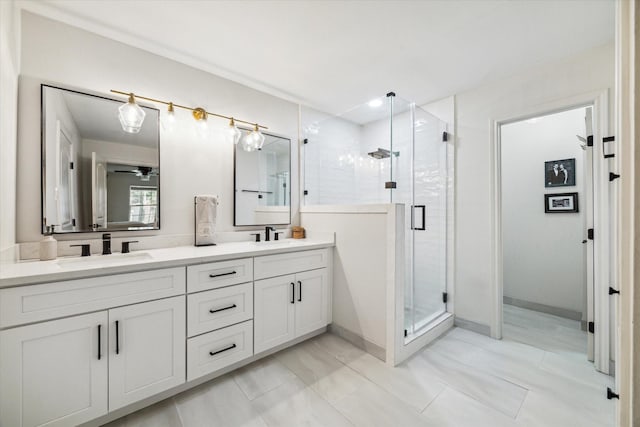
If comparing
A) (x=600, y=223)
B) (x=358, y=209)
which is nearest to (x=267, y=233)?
(x=358, y=209)

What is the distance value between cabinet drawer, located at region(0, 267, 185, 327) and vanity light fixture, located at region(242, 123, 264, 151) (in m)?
1.44

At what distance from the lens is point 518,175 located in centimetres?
323

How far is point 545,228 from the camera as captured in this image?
3.04 meters

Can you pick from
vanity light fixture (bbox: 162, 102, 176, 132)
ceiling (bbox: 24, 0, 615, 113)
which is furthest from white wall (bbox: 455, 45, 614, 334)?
vanity light fixture (bbox: 162, 102, 176, 132)

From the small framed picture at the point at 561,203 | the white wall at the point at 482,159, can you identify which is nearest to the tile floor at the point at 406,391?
the white wall at the point at 482,159

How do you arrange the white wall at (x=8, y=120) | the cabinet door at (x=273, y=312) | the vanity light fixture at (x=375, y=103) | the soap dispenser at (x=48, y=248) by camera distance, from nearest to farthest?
the white wall at (x=8, y=120) < the soap dispenser at (x=48, y=248) < the cabinet door at (x=273, y=312) < the vanity light fixture at (x=375, y=103)

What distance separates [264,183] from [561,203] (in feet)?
11.4

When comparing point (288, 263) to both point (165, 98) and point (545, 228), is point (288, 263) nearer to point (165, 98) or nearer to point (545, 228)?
point (165, 98)

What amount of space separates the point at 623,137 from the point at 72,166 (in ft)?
9.85

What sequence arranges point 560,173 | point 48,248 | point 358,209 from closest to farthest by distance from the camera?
point 48,248 → point 358,209 → point 560,173

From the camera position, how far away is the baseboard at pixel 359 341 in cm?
204

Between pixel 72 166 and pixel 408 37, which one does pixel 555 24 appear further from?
pixel 72 166

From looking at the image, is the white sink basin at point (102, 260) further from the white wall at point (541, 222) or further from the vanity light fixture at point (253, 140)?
the white wall at point (541, 222)

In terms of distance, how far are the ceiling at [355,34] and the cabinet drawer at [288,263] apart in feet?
5.60
